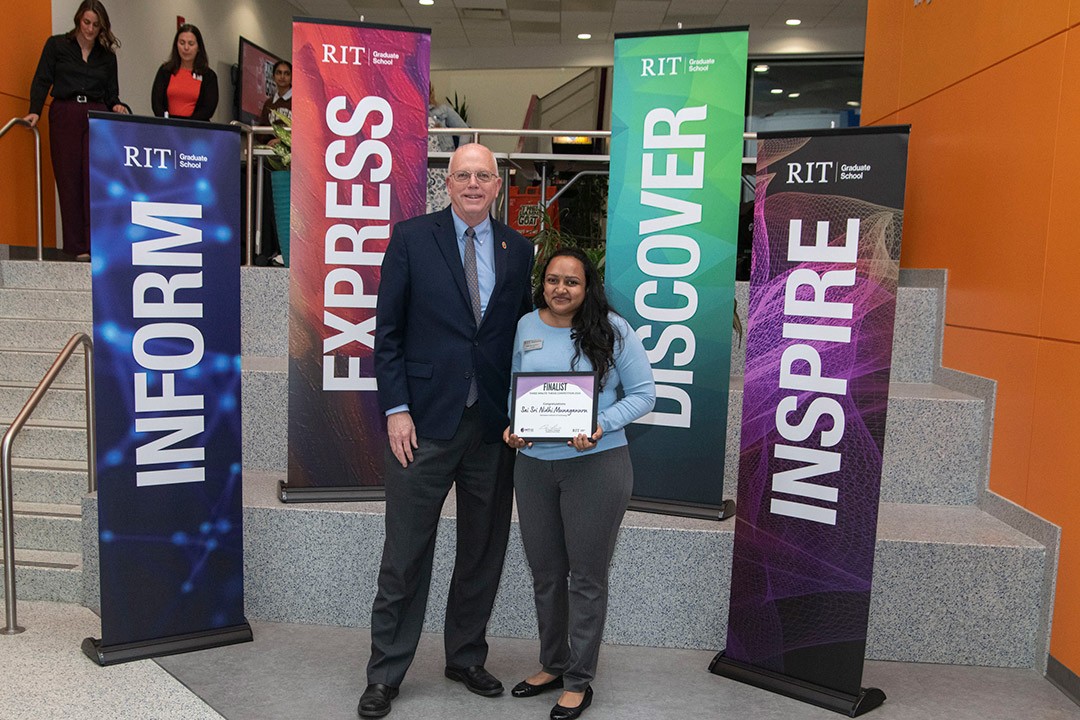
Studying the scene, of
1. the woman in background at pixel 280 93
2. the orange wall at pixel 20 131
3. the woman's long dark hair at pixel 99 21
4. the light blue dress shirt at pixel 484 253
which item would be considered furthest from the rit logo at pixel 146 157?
the woman in background at pixel 280 93

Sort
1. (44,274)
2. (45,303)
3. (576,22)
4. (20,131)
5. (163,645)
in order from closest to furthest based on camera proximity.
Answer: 1. (163,645)
2. (45,303)
3. (44,274)
4. (20,131)
5. (576,22)

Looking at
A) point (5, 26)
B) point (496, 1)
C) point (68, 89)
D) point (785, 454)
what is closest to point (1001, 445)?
point (785, 454)

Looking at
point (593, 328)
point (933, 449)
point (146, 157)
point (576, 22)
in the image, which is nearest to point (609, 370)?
point (593, 328)

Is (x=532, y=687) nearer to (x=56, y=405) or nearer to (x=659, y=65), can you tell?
(x=659, y=65)

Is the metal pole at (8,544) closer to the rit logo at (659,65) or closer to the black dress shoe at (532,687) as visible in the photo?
the black dress shoe at (532,687)

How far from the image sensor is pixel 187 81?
6.16 metres

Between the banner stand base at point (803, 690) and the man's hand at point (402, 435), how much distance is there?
1.37 metres

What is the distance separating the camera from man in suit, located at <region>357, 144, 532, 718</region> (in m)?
2.70

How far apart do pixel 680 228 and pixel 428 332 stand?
123 cm

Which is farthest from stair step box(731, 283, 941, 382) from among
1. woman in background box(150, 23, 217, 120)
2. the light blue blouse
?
woman in background box(150, 23, 217, 120)

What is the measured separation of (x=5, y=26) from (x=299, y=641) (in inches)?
188

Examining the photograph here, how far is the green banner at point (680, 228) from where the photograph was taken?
339 centimetres

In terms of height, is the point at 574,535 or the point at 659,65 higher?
the point at 659,65

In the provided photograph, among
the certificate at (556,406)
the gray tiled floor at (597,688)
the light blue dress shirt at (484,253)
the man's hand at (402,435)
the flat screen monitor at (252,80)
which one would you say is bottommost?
the gray tiled floor at (597,688)
